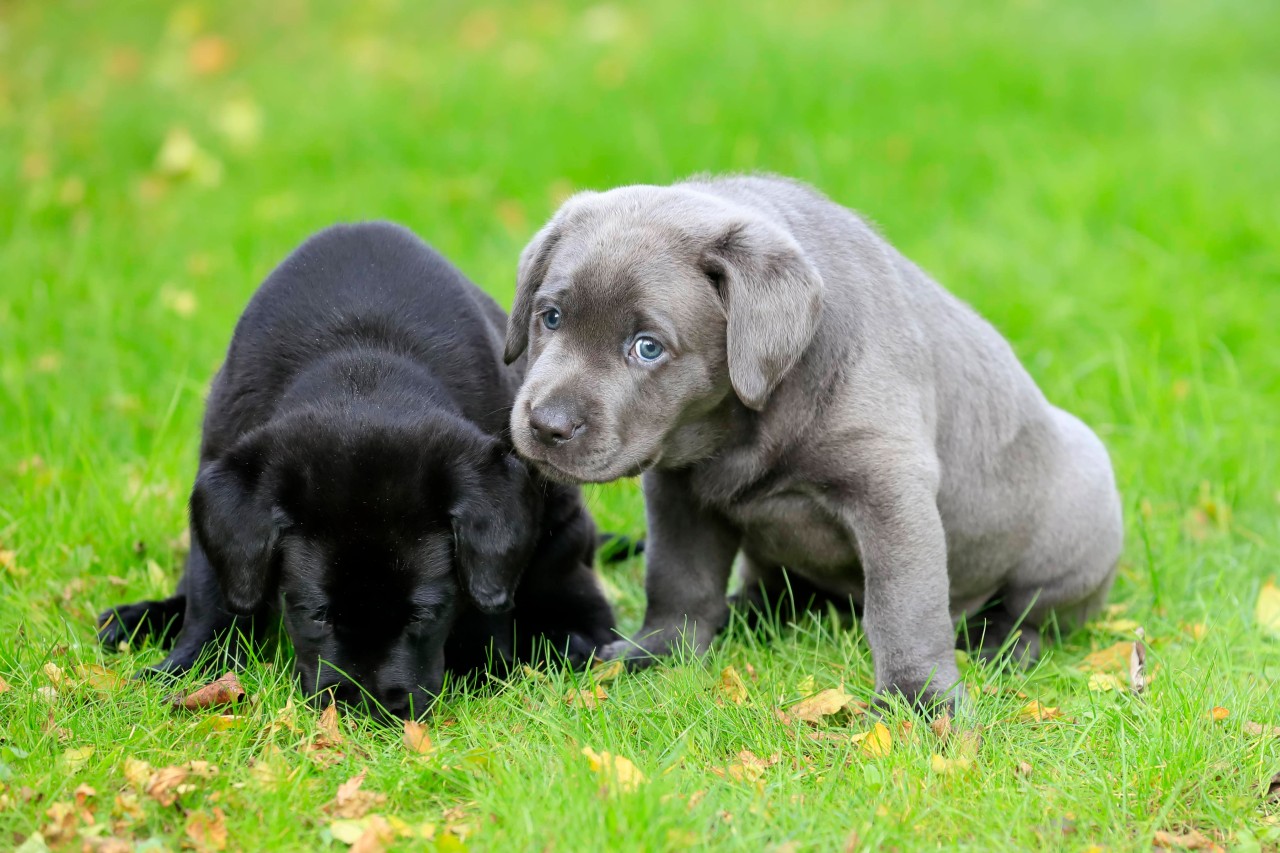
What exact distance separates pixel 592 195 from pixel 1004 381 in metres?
1.58

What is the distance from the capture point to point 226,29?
12.5 m

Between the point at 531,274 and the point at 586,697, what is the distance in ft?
4.17

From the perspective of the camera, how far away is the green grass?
11.3 feet

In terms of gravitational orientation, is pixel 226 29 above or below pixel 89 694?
above

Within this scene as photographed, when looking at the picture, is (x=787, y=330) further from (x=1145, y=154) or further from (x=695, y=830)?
(x=1145, y=154)

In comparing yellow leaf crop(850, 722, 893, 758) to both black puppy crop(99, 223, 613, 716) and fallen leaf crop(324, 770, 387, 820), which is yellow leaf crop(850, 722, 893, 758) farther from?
fallen leaf crop(324, 770, 387, 820)

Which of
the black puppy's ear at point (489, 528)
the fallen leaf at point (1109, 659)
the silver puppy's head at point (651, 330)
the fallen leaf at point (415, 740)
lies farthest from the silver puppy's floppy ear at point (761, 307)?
the fallen leaf at point (1109, 659)

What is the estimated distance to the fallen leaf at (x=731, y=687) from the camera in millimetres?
4043

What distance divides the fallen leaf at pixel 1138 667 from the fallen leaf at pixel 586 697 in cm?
164

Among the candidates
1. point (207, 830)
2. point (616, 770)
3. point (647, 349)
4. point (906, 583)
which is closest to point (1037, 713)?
point (906, 583)

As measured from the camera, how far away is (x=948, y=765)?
3.54m

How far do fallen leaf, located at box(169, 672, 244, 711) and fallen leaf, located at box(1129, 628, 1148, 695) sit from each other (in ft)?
8.88

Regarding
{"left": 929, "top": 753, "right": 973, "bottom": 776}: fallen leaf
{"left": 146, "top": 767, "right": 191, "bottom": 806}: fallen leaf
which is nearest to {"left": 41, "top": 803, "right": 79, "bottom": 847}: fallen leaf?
{"left": 146, "top": 767, "right": 191, "bottom": 806}: fallen leaf

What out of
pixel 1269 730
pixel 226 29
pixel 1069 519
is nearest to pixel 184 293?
pixel 1069 519
